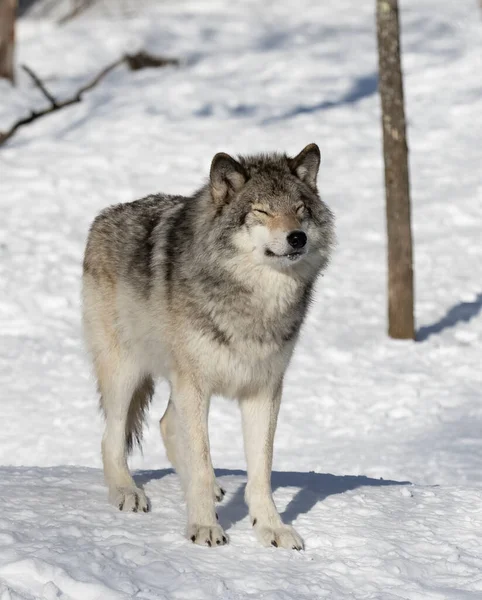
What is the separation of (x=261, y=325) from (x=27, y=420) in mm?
4245

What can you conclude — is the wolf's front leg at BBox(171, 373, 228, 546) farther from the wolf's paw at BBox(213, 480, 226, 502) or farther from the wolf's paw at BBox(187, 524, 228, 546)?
the wolf's paw at BBox(213, 480, 226, 502)

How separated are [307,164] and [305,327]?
539 centimetres

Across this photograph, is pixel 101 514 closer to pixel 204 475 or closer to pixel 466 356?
pixel 204 475

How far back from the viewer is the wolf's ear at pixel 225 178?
182 inches

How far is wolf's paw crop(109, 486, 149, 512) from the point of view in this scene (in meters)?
4.99

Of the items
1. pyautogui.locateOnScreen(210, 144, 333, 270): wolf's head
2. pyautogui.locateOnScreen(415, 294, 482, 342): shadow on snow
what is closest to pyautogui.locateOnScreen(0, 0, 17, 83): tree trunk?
pyautogui.locateOnScreen(415, 294, 482, 342): shadow on snow

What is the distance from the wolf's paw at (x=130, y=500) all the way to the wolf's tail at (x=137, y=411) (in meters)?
0.53

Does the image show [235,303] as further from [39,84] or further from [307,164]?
[39,84]

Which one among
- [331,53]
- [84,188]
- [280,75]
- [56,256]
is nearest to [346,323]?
[56,256]

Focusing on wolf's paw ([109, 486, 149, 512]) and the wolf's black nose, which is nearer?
the wolf's black nose

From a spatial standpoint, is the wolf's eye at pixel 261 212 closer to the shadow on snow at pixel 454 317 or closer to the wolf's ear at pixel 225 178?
the wolf's ear at pixel 225 178

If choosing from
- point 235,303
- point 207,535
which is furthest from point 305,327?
point 207,535

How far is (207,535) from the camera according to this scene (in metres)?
4.46

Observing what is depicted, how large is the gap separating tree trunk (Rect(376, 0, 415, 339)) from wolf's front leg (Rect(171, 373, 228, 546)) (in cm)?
535
